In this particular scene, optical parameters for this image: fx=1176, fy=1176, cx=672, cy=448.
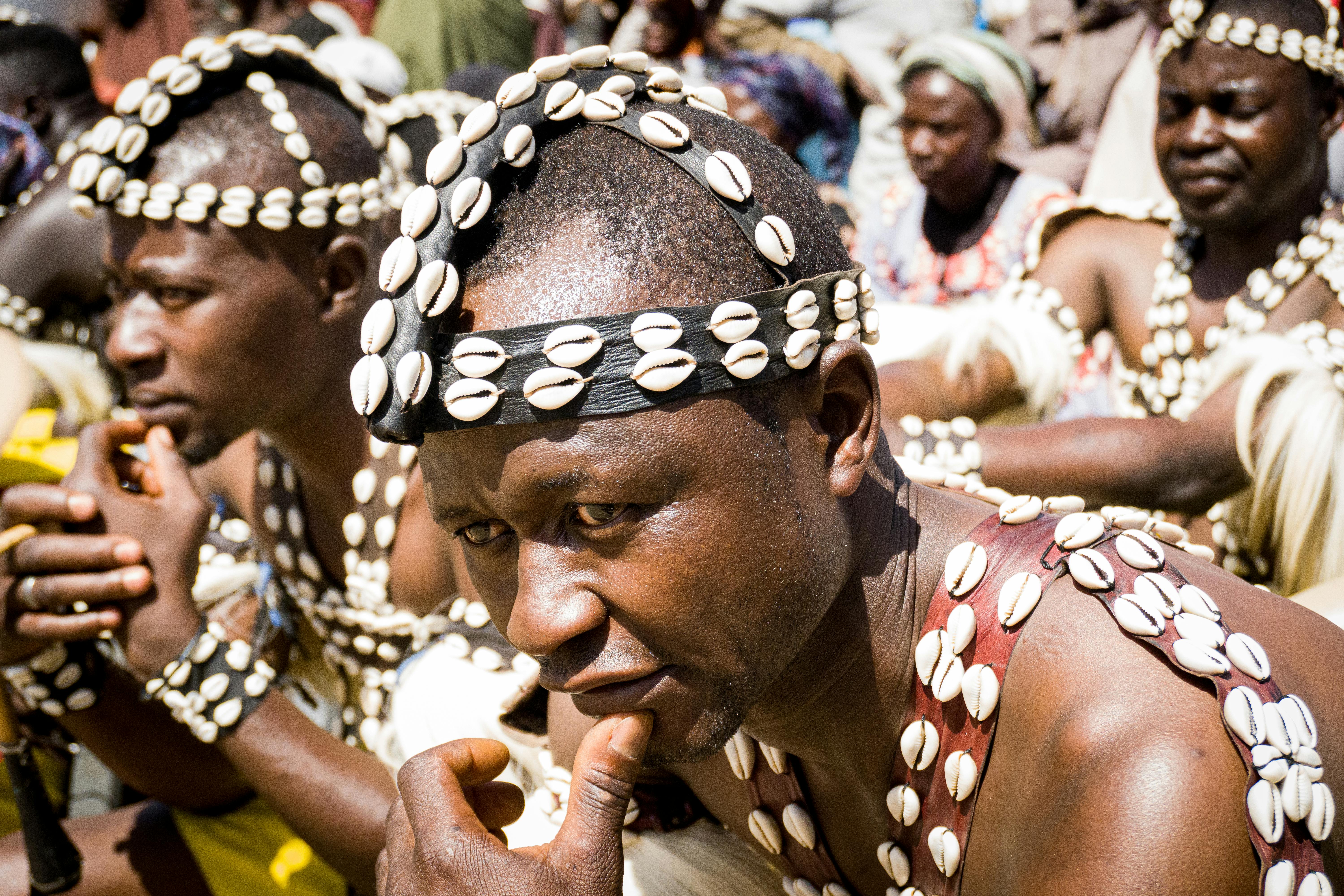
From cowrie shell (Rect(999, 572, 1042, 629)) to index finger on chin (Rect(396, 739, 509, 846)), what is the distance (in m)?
0.73

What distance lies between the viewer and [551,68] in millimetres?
1603

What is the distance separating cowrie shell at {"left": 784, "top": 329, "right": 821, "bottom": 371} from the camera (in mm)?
1512

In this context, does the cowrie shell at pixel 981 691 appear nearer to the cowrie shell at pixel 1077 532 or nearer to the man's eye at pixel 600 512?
the cowrie shell at pixel 1077 532

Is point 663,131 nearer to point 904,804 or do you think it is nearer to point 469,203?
point 469,203

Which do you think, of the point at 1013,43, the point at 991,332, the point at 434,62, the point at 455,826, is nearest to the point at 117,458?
the point at 455,826

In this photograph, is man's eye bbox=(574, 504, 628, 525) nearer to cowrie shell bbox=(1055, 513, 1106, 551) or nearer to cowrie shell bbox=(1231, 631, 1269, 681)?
cowrie shell bbox=(1055, 513, 1106, 551)

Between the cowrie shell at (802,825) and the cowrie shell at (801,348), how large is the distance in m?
0.78

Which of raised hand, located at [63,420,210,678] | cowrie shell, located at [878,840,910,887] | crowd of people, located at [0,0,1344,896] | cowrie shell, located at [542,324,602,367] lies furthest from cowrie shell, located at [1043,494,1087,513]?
raised hand, located at [63,420,210,678]

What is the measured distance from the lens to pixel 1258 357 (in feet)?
9.41

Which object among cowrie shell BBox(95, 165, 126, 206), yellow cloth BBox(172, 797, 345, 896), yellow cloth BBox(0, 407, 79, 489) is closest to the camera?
cowrie shell BBox(95, 165, 126, 206)

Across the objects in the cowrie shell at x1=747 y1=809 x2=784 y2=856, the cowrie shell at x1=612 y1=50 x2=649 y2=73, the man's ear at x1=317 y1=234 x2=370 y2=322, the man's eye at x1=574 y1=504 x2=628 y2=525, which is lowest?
the cowrie shell at x1=747 y1=809 x2=784 y2=856

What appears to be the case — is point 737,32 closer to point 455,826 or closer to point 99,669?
point 99,669

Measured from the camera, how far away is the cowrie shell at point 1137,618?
1433 mm

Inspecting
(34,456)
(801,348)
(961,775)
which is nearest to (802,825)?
(961,775)
